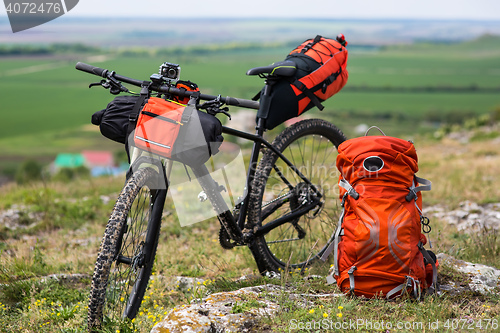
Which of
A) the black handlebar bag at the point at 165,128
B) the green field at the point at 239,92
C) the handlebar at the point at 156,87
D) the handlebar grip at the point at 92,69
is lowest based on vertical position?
the green field at the point at 239,92

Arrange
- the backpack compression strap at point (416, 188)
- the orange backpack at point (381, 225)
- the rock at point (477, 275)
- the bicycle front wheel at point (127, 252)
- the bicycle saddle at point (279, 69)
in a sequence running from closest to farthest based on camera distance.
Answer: the bicycle front wheel at point (127, 252) < the orange backpack at point (381, 225) < the backpack compression strap at point (416, 188) < the rock at point (477, 275) < the bicycle saddle at point (279, 69)

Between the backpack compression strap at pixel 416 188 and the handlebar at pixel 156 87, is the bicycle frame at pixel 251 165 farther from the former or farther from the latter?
the backpack compression strap at pixel 416 188

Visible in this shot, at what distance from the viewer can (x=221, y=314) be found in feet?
9.56

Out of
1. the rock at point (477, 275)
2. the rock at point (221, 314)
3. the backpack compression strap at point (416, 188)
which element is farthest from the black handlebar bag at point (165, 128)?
the rock at point (477, 275)

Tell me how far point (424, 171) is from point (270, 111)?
20.8ft

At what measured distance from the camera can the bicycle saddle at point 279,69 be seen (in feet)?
12.5

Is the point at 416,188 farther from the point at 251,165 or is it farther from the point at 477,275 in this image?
the point at 251,165

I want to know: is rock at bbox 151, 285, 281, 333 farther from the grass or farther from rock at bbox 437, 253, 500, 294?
rock at bbox 437, 253, 500, 294

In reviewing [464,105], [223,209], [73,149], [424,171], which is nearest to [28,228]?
[223,209]

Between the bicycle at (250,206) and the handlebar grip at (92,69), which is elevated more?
the handlebar grip at (92,69)

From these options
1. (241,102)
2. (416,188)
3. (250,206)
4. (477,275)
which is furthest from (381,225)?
(241,102)

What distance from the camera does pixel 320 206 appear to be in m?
4.46

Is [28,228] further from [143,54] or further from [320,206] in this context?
[143,54]

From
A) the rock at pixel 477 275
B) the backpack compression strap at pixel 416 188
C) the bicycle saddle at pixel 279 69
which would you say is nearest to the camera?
the backpack compression strap at pixel 416 188
